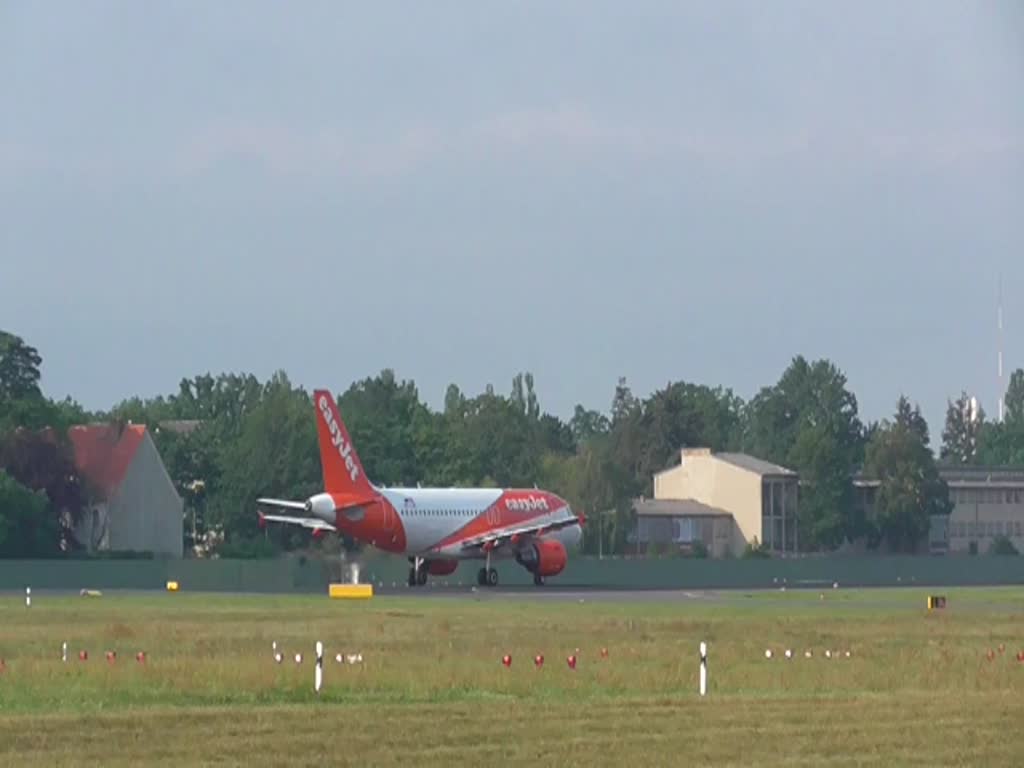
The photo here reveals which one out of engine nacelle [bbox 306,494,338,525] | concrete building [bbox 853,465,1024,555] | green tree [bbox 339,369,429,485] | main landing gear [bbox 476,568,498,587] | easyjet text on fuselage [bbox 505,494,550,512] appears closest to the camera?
engine nacelle [bbox 306,494,338,525]

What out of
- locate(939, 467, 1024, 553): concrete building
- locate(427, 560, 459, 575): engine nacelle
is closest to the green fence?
locate(427, 560, 459, 575): engine nacelle

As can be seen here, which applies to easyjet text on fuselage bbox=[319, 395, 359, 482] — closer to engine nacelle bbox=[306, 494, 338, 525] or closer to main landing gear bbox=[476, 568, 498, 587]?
engine nacelle bbox=[306, 494, 338, 525]

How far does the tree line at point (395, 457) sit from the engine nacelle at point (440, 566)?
432 inches

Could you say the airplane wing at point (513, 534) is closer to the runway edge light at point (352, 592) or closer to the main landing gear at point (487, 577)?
the main landing gear at point (487, 577)

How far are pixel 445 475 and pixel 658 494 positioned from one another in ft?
85.2

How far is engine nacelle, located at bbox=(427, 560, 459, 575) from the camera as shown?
277ft

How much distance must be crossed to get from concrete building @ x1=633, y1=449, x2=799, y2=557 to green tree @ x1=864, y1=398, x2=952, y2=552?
20.6ft

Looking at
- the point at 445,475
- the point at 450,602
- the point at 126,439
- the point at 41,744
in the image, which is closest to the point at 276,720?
the point at 41,744

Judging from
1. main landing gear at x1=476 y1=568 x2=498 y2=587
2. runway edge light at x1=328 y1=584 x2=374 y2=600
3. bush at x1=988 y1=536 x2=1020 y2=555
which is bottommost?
runway edge light at x1=328 y1=584 x2=374 y2=600

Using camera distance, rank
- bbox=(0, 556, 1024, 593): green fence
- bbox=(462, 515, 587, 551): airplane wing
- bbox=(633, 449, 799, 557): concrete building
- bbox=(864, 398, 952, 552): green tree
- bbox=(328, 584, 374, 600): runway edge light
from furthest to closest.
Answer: bbox=(864, 398, 952, 552): green tree
bbox=(633, 449, 799, 557): concrete building
bbox=(0, 556, 1024, 593): green fence
bbox=(462, 515, 587, 551): airplane wing
bbox=(328, 584, 374, 600): runway edge light

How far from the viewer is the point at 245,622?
52344 millimetres

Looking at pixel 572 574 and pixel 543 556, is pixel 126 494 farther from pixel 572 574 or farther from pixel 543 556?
pixel 543 556

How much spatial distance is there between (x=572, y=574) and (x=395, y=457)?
3643 centimetres

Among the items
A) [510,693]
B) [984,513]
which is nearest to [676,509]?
[984,513]
